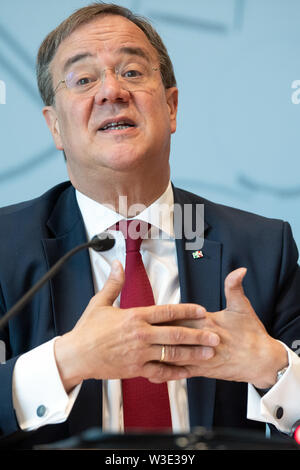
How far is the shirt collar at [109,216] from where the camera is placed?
181 cm

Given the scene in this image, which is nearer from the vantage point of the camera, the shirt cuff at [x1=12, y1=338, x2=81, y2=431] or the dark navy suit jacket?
the shirt cuff at [x1=12, y1=338, x2=81, y2=431]

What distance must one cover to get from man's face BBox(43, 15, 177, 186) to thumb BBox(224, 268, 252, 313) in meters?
0.48

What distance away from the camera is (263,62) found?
236 centimetres

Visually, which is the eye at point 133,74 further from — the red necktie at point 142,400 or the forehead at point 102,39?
the red necktie at point 142,400

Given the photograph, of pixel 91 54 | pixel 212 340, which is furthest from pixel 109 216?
pixel 212 340

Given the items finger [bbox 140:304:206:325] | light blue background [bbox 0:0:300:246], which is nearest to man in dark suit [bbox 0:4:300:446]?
finger [bbox 140:304:206:325]

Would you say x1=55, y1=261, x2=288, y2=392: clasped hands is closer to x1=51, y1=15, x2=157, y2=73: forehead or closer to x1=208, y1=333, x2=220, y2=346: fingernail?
x1=208, y1=333, x2=220, y2=346: fingernail

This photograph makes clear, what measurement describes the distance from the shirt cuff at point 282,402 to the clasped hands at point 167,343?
0.02 m

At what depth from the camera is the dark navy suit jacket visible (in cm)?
163

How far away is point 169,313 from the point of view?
140cm

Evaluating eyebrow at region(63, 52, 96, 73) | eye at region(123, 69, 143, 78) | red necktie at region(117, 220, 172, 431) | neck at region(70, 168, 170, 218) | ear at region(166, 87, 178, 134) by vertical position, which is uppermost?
eyebrow at region(63, 52, 96, 73)

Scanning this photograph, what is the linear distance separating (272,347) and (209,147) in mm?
1032

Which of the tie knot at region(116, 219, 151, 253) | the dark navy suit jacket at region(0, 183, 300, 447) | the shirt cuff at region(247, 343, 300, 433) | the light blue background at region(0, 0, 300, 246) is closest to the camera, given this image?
the shirt cuff at region(247, 343, 300, 433)

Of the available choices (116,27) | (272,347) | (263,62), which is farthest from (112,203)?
(263,62)
